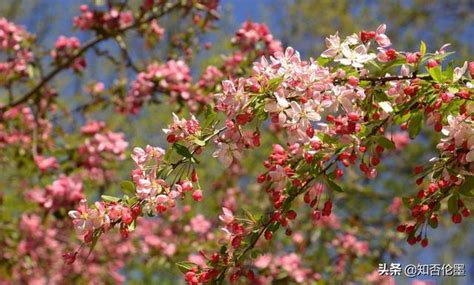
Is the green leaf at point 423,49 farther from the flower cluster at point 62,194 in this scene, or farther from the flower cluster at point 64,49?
the flower cluster at point 64,49

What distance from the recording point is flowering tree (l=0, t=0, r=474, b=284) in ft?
5.53

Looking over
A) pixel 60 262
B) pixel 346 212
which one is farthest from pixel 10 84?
pixel 346 212

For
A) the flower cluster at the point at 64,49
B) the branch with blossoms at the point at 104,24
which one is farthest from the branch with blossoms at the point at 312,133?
the flower cluster at the point at 64,49

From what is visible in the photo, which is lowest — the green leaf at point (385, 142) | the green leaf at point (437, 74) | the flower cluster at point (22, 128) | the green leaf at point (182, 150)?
the green leaf at point (182, 150)

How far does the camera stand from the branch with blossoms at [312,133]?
167 centimetres

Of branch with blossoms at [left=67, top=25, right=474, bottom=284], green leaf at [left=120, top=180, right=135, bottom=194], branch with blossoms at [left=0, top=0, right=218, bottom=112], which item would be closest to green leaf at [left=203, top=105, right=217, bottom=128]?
branch with blossoms at [left=67, top=25, right=474, bottom=284]

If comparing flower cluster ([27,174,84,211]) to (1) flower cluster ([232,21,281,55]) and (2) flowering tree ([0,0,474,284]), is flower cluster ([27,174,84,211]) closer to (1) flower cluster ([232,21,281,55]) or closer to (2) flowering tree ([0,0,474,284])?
(2) flowering tree ([0,0,474,284])

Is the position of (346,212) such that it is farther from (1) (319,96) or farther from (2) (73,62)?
(1) (319,96)

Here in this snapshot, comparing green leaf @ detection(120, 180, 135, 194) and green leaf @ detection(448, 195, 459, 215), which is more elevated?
green leaf @ detection(448, 195, 459, 215)

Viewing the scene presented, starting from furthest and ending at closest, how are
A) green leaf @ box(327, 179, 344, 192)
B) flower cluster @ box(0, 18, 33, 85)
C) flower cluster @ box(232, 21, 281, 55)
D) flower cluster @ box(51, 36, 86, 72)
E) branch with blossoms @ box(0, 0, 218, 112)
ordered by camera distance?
flower cluster @ box(51, 36, 86, 72) → branch with blossoms @ box(0, 0, 218, 112) → flower cluster @ box(0, 18, 33, 85) → flower cluster @ box(232, 21, 281, 55) → green leaf @ box(327, 179, 344, 192)

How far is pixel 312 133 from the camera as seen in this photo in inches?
67.6

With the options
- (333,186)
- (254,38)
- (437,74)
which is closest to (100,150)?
(254,38)

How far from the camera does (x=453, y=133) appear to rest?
168 centimetres

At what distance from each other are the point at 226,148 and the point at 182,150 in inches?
5.1
